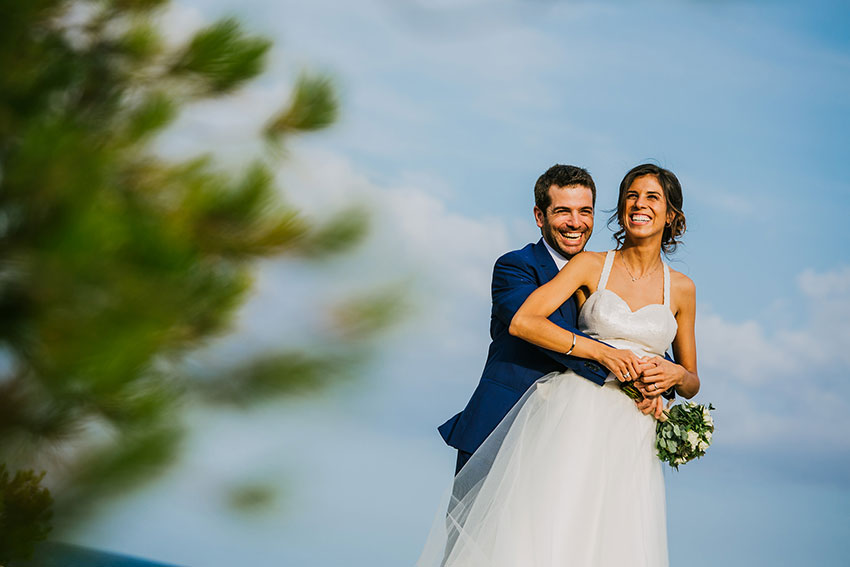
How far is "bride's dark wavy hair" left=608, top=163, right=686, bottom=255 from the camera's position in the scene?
3.01m

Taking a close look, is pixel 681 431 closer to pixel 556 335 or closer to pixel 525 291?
pixel 556 335

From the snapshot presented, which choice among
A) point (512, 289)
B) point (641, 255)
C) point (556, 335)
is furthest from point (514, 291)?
point (641, 255)

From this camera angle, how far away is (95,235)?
Answer: 1810mm

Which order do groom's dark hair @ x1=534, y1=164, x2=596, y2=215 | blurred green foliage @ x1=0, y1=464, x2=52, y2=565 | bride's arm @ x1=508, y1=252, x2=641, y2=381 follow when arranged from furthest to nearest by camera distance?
groom's dark hair @ x1=534, y1=164, x2=596, y2=215
bride's arm @ x1=508, y1=252, x2=641, y2=381
blurred green foliage @ x1=0, y1=464, x2=52, y2=565

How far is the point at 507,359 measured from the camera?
3236 mm

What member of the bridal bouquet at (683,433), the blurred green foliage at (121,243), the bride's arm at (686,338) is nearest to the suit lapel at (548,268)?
the bride's arm at (686,338)

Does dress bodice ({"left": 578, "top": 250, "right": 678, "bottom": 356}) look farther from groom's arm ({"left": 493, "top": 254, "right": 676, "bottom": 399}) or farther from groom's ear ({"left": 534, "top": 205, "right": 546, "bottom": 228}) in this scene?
groom's ear ({"left": 534, "top": 205, "right": 546, "bottom": 228})

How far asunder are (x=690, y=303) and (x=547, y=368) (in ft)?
1.69

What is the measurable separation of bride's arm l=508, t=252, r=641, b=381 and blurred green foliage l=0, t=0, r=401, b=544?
41cm

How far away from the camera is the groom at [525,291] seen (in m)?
3.20

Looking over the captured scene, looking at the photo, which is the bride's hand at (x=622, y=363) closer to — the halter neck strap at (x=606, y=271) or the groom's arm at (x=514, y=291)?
the groom's arm at (x=514, y=291)

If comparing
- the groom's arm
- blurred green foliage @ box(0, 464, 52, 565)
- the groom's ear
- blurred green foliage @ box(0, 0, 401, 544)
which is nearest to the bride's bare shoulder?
the groom's arm

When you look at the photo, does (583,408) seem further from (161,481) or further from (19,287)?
(19,287)

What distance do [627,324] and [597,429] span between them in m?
0.34
